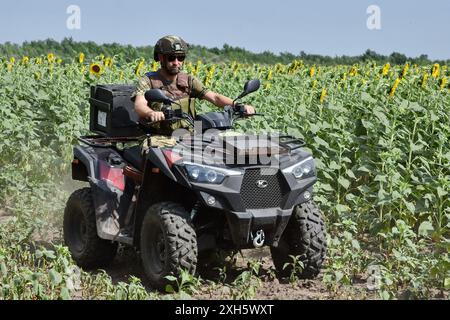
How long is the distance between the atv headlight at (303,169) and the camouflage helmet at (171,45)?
A: 123cm

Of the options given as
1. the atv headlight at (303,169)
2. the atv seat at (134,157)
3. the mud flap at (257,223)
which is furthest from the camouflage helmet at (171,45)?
the mud flap at (257,223)

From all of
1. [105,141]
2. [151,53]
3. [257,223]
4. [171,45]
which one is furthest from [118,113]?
[151,53]

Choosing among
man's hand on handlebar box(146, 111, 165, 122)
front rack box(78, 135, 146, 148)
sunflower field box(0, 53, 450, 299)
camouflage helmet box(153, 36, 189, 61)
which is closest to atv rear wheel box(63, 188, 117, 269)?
sunflower field box(0, 53, 450, 299)

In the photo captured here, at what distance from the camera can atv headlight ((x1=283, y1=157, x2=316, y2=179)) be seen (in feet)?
19.9

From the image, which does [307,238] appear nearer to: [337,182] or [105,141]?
[105,141]

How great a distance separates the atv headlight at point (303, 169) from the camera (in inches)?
239

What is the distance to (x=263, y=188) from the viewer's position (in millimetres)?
5992

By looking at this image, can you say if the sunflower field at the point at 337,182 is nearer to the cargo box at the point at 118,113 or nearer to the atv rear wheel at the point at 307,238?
the atv rear wheel at the point at 307,238

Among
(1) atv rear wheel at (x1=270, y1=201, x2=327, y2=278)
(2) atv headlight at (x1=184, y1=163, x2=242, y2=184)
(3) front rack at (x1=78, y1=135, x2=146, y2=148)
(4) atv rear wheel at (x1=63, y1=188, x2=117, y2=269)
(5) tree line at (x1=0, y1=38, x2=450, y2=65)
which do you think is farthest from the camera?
(5) tree line at (x1=0, y1=38, x2=450, y2=65)

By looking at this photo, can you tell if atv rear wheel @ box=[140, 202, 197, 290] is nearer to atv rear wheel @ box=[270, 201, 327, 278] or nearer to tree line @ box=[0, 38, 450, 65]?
atv rear wheel @ box=[270, 201, 327, 278]

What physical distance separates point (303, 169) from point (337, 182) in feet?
9.25

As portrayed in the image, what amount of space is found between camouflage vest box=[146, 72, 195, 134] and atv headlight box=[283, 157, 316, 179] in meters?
0.98

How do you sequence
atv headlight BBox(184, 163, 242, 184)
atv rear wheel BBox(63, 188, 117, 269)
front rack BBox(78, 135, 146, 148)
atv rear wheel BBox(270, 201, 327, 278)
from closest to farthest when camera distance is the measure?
atv headlight BBox(184, 163, 242, 184), atv rear wheel BBox(270, 201, 327, 278), atv rear wheel BBox(63, 188, 117, 269), front rack BBox(78, 135, 146, 148)

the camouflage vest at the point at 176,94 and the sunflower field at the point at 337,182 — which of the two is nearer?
the sunflower field at the point at 337,182
